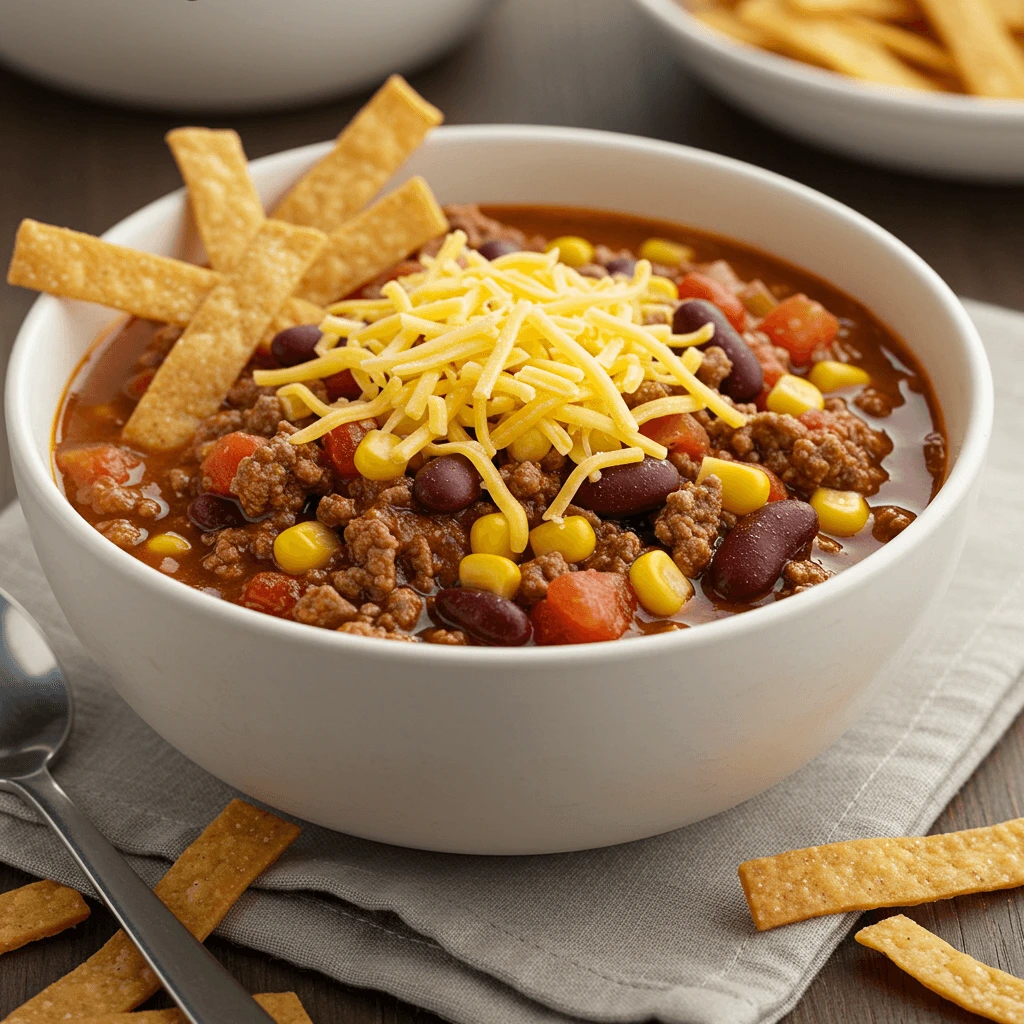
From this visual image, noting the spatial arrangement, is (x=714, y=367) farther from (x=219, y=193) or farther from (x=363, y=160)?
(x=219, y=193)

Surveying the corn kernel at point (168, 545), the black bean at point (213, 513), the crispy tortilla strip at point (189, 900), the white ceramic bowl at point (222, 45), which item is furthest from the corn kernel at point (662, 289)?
the white ceramic bowl at point (222, 45)

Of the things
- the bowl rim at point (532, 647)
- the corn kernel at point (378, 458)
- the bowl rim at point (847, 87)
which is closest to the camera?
the bowl rim at point (532, 647)

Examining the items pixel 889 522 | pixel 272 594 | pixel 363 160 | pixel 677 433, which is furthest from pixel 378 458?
pixel 363 160

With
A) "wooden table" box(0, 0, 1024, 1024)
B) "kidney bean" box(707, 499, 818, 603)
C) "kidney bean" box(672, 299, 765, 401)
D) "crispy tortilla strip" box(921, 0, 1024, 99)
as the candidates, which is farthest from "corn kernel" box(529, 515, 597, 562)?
"crispy tortilla strip" box(921, 0, 1024, 99)

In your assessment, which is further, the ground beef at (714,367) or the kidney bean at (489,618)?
the ground beef at (714,367)

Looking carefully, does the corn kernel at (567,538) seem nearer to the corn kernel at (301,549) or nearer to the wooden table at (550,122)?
the corn kernel at (301,549)

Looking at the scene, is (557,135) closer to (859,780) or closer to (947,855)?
(859,780)

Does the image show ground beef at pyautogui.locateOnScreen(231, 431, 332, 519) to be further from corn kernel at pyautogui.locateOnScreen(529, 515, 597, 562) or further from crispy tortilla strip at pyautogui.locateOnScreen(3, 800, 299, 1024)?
crispy tortilla strip at pyautogui.locateOnScreen(3, 800, 299, 1024)
